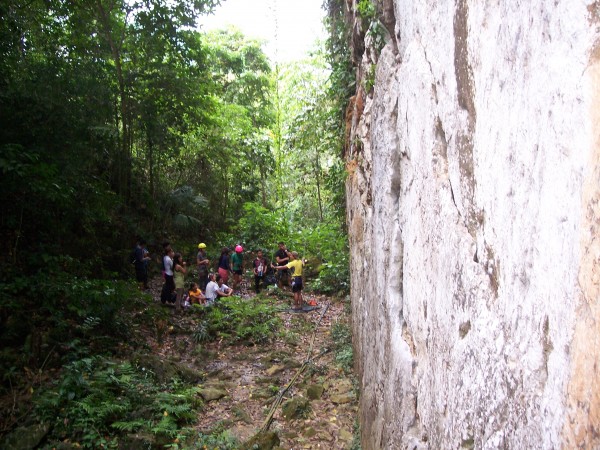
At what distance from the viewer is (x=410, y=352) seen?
373 cm

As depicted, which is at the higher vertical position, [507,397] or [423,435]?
[507,397]

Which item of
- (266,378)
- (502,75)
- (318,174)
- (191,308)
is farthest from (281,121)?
(502,75)

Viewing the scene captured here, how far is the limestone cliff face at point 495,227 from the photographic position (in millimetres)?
1496

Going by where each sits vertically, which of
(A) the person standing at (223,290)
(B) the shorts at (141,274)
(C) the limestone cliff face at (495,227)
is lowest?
(A) the person standing at (223,290)

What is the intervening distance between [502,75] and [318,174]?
19.1 meters

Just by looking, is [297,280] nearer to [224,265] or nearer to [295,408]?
[224,265]

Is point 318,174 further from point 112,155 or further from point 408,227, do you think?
point 408,227

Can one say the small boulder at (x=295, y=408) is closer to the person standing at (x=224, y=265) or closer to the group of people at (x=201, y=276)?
the group of people at (x=201, y=276)

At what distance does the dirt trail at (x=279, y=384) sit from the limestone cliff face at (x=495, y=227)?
2.82 meters

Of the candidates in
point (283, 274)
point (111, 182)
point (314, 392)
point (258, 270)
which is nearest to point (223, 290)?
point (258, 270)

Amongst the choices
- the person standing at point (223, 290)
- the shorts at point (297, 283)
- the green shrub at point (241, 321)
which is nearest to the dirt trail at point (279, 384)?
the green shrub at point (241, 321)

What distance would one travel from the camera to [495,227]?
2.17 metres

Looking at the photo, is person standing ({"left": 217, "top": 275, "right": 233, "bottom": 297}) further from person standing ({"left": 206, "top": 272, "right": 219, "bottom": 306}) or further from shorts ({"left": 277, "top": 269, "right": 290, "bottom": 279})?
shorts ({"left": 277, "top": 269, "right": 290, "bottom": 279})

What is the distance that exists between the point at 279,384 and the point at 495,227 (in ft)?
22.9
